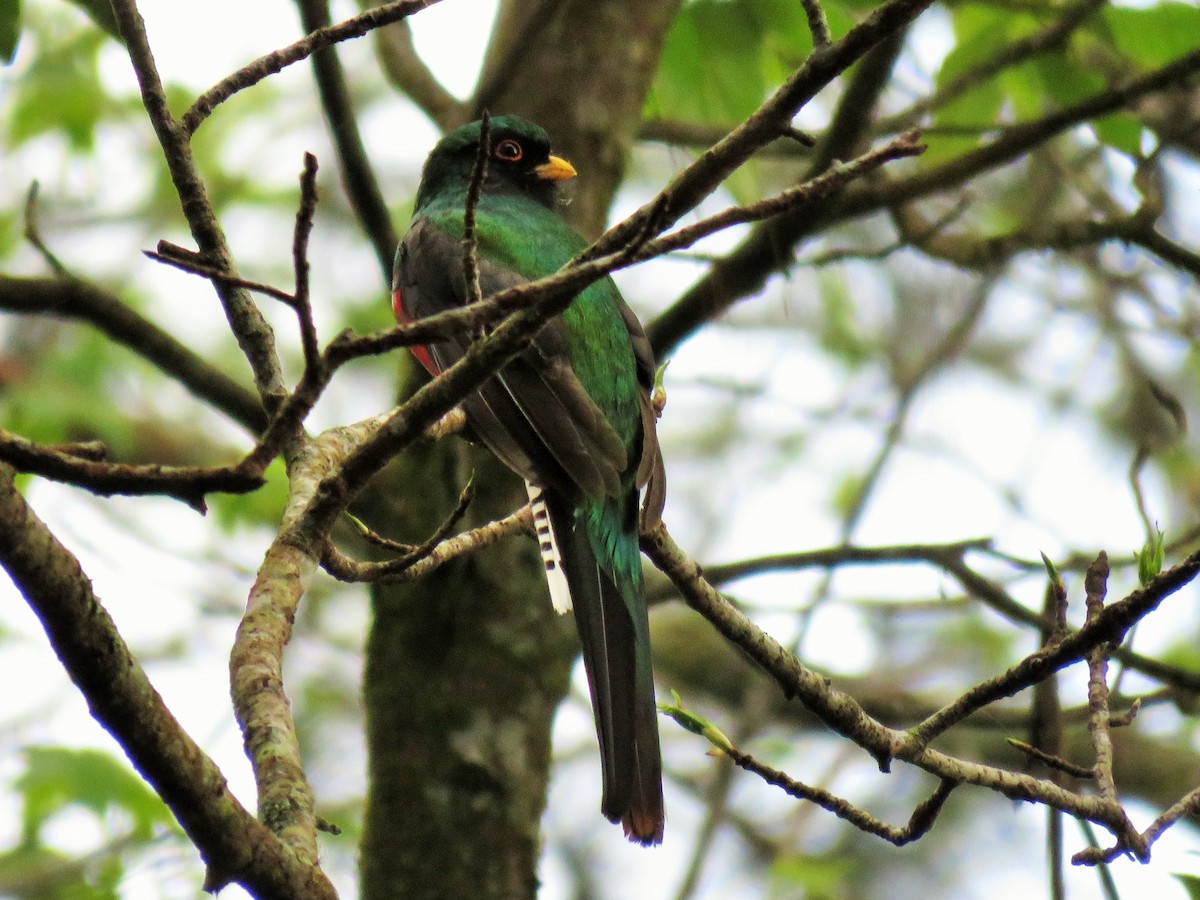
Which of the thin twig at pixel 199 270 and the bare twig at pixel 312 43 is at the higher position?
the bare twig at pixel 312 43

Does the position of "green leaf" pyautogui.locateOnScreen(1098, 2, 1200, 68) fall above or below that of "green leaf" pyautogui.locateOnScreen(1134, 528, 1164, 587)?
above

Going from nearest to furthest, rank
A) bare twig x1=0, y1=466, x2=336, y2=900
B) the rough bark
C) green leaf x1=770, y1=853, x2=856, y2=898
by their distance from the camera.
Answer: bare twig x1=0, y1=466, x2=336, y2=900 < the rough bark < green leaf x1=770, y1=853, x2=856, y2=898

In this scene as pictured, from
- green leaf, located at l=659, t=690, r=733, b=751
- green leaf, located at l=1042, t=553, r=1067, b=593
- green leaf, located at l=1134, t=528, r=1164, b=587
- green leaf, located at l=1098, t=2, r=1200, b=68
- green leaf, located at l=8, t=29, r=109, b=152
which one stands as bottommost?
green leaf, located at l=659, t=690, r=733, b=751

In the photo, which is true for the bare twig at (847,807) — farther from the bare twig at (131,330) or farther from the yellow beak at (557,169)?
the yellow beak at (557,169)

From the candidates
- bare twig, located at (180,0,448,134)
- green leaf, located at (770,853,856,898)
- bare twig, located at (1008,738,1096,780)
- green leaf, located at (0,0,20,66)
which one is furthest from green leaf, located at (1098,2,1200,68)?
green leaf, located at (770,853,856,898)

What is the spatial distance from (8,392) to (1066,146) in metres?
5.35

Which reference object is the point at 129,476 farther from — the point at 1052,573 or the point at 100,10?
the point at 100,10

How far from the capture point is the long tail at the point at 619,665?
2.82m

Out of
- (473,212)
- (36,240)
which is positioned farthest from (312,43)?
(36,240)

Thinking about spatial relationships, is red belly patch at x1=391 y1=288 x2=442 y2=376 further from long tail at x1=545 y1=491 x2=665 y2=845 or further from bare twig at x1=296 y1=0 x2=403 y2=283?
long tail at x1=545 y1=491 x2=665 y2=845

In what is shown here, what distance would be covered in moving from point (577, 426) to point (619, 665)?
27.9 inches

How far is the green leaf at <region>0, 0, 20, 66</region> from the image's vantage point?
2.36 m

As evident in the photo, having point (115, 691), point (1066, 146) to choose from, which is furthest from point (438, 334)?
point (1066, 146)

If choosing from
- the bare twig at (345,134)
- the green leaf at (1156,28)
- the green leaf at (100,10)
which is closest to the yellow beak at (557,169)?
the bare twig at (345,134)
